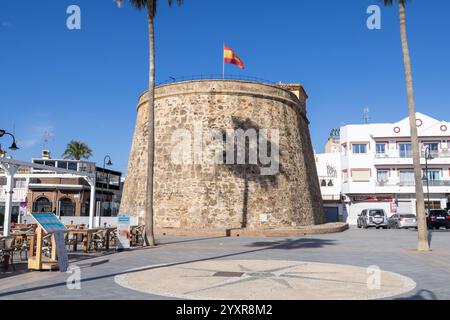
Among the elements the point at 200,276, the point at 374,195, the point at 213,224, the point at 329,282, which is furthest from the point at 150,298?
the point at 374,195

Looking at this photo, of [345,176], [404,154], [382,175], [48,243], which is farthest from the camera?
[345,176]

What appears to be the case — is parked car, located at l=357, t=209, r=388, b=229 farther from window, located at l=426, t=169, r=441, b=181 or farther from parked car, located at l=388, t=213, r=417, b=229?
window, located at l=426, t=169, r=441, b=181

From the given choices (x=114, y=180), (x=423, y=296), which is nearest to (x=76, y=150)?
(x=114, y=180)

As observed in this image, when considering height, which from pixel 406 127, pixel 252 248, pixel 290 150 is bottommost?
pixel 252 248

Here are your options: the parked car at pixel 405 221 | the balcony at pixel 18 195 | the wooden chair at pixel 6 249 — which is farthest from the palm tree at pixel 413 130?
the balcony at pixel 18 195

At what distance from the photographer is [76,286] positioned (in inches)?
327

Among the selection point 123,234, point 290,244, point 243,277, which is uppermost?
point 123,234

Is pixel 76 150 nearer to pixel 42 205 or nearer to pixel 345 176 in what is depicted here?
pixel 42 205

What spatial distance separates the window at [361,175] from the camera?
4509cm

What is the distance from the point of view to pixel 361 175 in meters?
Answer: 45.2

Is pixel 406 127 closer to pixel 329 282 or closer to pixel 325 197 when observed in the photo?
pixel 325 197

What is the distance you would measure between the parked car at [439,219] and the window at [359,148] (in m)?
13.8

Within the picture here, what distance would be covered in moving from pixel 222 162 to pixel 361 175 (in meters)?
24.1
